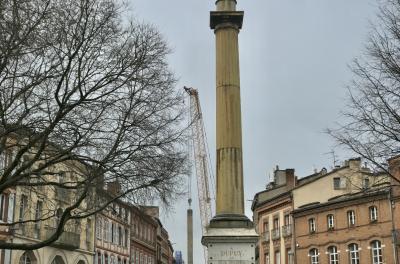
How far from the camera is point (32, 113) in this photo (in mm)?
15891

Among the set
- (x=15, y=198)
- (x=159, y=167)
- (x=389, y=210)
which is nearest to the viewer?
(x=159, y=167)

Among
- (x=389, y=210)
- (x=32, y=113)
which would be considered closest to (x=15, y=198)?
(x=32, y=113)

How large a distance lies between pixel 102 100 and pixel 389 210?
106ft

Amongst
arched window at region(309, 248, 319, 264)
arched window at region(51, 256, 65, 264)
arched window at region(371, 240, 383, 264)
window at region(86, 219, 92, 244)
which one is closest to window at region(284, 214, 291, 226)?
arched window at region(309, 248, 319, 264)

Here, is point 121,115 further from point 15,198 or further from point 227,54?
point 15,198

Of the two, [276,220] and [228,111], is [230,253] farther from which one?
[276,220]

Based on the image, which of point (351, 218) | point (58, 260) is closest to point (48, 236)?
point (58, 260)

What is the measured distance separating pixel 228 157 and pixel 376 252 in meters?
30.7

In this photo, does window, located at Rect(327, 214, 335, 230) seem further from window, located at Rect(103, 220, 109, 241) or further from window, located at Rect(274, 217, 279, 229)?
window, located at Rect(103, 220, 109, 241)

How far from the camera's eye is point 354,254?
153ft

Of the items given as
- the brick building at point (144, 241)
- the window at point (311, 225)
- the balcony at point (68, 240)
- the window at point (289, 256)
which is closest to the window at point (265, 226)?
the window at point (289, 256)

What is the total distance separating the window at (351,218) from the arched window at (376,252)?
2471 mm

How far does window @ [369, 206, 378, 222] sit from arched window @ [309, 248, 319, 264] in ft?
23.3

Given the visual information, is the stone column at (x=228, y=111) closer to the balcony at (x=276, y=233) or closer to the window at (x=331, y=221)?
the window at (x=331, y=221)
